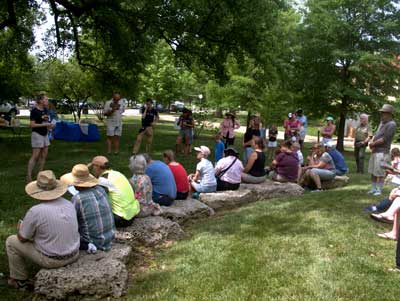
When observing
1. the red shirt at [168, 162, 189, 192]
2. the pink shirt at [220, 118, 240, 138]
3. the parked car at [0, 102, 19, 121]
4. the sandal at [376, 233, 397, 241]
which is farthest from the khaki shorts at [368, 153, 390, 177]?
the parked car at [0, 102, 19, 121]

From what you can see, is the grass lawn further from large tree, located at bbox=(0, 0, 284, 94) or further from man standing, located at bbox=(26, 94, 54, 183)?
large tree, located at bbox=(0, 0, 284, 94)

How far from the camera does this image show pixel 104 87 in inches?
753

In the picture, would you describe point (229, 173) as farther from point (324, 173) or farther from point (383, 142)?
point (383, 142)

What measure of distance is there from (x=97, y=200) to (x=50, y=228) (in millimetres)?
703

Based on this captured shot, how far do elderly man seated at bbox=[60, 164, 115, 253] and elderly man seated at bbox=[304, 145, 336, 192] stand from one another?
19.0 ft

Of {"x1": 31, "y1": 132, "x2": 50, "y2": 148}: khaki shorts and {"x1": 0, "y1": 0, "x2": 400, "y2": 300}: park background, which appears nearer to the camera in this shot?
{"x1": 0, "y1": 0, "x2": 400, "y2": 300}: park background

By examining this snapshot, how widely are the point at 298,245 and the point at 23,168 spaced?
24.8 feet

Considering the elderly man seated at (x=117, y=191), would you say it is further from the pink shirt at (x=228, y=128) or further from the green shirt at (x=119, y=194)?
the pink shirt at (x=228, y=128)

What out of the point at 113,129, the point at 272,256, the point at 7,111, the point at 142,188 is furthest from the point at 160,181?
the point at 7,111

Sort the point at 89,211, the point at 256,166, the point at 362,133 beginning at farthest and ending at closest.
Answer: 1. the point at 362,133
2. the point at 256,166
3. the point at 89,211

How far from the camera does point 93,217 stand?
15.5 feet

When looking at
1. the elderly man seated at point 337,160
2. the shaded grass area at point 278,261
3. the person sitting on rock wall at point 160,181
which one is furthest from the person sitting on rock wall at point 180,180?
the elderly man seated at point 337,160

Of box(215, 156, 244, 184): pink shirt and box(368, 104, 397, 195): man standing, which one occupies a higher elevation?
box(368, 104, 397, 195): man standing

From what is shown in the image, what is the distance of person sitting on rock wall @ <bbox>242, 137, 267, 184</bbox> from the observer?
8.96 meters
